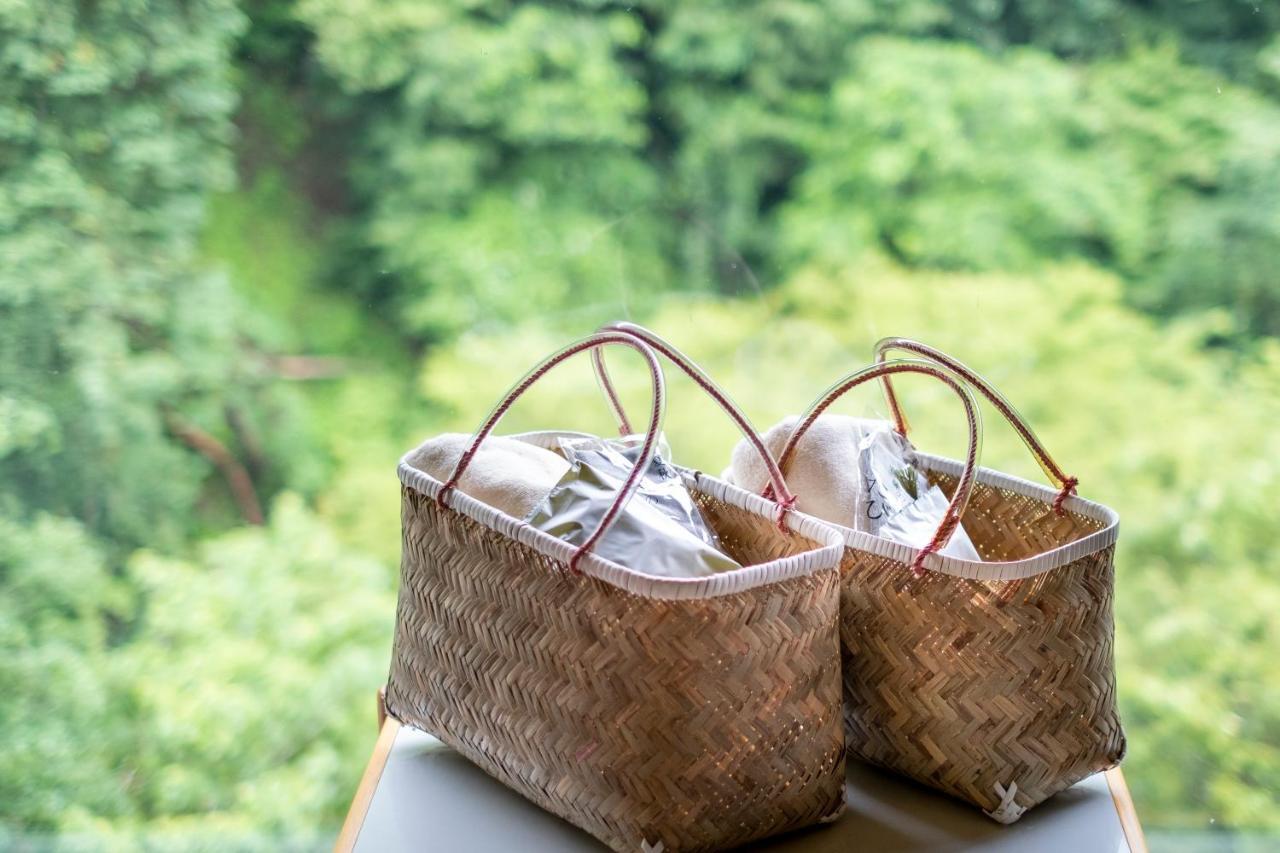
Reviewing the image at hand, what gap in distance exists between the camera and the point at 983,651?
0.83 m

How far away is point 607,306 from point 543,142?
317 mm

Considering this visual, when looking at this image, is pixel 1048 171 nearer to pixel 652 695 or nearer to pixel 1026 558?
pixel 1026 558

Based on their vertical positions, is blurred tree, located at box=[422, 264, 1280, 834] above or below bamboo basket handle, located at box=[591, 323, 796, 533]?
below

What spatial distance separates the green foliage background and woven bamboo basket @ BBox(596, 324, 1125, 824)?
99 centimetres

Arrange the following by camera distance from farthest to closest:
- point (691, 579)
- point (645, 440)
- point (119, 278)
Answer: point (119, 278) → point (645, 440) → point (691, 579)

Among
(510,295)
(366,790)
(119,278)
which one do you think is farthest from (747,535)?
(119,278)

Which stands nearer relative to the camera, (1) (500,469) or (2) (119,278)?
(1) (500,469)

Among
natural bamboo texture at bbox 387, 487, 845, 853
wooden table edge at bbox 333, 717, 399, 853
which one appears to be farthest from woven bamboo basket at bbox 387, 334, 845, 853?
wooden table edge at bbox 333, 717, 399, 853

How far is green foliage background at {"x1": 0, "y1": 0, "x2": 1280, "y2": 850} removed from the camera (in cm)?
188

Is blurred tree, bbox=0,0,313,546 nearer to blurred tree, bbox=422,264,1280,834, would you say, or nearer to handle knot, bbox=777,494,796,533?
blurred tree, bbox=422,264,1280,834

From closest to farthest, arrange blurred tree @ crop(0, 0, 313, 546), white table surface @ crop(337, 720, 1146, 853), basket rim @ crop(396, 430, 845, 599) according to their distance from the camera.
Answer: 1. basket rim @ crop(396, 430, 845, 599)
2. white table surface @ crop(337, 720, 1146, 853)
3. blurred tree @ crop(0, 0, 313, 546)

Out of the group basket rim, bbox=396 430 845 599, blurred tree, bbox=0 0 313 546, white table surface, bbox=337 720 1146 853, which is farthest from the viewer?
blurred tree, bbox=0 0 313 546

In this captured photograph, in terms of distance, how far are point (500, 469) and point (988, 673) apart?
1.30ft

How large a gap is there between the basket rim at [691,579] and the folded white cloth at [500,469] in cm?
2
